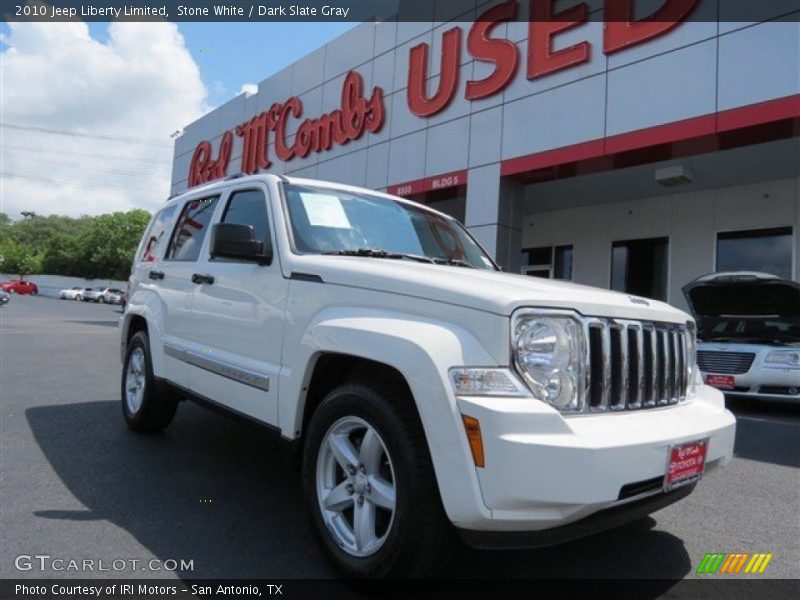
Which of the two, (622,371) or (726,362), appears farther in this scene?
(726,362)

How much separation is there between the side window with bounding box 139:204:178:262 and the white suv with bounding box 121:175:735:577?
1706 mm

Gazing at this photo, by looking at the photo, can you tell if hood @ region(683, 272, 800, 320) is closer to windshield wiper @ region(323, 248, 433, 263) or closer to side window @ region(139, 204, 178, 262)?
windshield wiper @ region(323, 248, 433, 263)

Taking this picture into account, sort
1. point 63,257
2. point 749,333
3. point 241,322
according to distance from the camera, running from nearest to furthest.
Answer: point 241,322, point 749,333, point 63,257

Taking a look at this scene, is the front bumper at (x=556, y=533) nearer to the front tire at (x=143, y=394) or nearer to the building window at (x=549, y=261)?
the front tire at (x=143, y=394)

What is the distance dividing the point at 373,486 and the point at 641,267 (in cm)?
1359

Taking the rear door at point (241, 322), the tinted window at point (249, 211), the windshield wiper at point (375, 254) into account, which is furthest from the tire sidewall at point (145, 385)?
the windshield wiper at point (375, 254)

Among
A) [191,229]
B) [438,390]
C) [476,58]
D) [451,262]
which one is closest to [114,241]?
[476,58]

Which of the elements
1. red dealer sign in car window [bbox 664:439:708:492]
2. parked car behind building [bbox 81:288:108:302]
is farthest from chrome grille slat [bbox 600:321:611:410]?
parked car behind building [bbox 81:288:108:302]

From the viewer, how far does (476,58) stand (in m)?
12.9

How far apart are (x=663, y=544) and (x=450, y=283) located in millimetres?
1952

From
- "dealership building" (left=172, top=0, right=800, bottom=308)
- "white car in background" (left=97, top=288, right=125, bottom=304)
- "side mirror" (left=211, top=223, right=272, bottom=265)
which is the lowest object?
"side mirror" (left=211, top=223, right=272, bottom=265)

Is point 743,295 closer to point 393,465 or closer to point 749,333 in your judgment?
point 749,333

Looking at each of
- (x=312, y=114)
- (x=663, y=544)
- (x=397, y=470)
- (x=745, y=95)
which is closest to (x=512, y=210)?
(x=745, y=95)

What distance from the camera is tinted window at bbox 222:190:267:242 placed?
3689 mm
